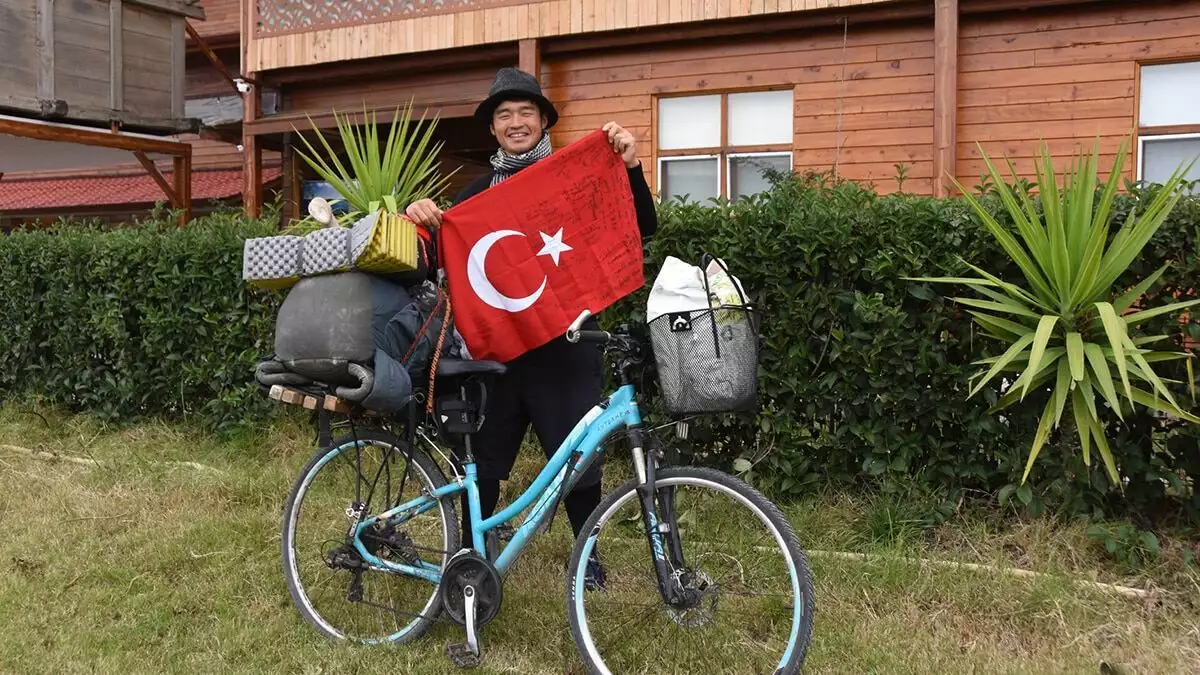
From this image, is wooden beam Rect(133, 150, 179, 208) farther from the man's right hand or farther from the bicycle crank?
the bicycle crank

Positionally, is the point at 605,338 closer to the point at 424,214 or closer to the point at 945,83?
the point at 424,214

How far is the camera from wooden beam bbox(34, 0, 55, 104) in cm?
962

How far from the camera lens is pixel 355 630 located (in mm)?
3471

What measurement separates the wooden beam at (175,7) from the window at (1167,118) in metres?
10.5

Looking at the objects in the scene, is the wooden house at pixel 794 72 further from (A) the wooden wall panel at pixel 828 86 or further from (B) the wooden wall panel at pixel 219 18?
(B) the wooden wall panel at pixel 219 18

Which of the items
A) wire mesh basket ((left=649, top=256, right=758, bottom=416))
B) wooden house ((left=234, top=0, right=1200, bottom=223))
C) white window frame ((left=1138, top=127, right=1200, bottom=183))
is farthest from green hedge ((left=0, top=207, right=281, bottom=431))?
white window frame ((left=1138, top=127, right=1200, bottom=183))

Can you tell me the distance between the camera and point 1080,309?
356 centimetres

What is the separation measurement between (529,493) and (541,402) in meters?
0.43

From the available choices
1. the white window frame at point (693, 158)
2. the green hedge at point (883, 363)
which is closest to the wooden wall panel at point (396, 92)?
the white window frame at point (693, 158)

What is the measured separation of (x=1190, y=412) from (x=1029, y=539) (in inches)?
32.8

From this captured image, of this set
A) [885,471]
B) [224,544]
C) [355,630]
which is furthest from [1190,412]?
[224,544]

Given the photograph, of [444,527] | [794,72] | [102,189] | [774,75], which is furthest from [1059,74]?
[102,189]

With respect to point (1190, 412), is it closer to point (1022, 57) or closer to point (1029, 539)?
point (1029, 539)

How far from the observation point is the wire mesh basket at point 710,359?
8.71 ft
